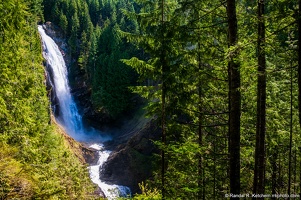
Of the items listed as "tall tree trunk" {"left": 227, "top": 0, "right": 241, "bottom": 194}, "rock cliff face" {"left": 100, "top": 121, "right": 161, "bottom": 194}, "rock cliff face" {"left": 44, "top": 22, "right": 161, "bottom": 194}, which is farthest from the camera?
"rock cliff face" {"left": 44, "top": 22, "right": 161, "bottom": 194}

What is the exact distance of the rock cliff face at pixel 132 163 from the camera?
32.6 meters

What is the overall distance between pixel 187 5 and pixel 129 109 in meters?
40.2

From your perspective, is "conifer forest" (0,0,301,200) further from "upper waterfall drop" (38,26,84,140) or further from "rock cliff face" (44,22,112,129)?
"rock cliff face" (44,22,112,129)

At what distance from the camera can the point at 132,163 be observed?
3394cm

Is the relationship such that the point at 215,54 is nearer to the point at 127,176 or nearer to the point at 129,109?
the point at 127,176

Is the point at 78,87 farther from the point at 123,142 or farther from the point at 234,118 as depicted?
the point at 234,118

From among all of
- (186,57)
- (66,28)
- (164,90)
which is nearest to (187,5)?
(186,57)

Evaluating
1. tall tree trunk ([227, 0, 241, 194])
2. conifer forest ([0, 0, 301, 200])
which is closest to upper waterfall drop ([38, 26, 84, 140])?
conifer forest ([0, 0, 301, 200])

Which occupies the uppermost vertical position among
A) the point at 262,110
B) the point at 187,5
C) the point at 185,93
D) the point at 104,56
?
the point at 104,56

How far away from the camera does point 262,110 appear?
8.92 meters

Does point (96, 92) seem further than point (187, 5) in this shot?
Yes

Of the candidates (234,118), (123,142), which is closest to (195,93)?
(234,118)

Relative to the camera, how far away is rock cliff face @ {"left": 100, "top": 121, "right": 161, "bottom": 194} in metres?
32.6

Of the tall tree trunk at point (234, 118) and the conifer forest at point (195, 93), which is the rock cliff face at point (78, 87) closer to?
the conifer forest at point (195, 93)
